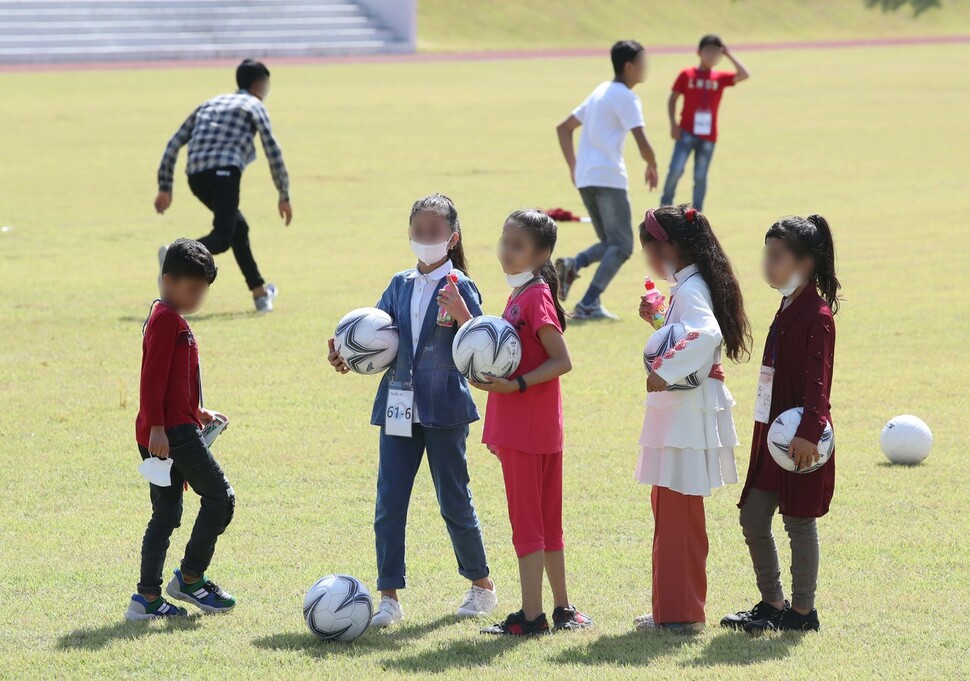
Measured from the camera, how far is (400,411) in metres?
5.35

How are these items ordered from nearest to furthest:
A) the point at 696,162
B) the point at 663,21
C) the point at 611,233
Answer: the point at 611,233
the point at 696,162
the point at 663,21

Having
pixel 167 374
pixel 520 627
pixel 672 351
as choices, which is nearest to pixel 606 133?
pixel 672 351

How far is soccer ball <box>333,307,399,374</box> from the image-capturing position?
17.5 ft

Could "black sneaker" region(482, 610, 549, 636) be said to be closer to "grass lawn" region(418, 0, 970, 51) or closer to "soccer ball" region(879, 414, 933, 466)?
"soccer ball" region(879, 414, 933, 466)

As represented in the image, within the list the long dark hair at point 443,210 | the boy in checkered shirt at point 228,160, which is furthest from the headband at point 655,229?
the boy in checkered shirt at point 228,160

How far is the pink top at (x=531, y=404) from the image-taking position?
5.18m

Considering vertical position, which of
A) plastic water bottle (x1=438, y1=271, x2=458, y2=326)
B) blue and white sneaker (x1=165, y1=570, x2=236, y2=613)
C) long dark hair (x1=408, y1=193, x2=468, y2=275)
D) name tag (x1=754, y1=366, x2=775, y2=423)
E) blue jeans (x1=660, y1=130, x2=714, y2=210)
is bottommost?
blue and white sneaker (x1=165, y1=570, x2=236, y2=613)

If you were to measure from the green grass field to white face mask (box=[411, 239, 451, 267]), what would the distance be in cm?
139

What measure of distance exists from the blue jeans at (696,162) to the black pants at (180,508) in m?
12.3

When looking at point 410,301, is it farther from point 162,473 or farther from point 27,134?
point 27,134

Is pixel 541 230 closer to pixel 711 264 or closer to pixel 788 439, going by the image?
pixel 711 264

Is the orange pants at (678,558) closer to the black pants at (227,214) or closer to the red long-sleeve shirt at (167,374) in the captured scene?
the red long-sleeve shirt at (167,374)

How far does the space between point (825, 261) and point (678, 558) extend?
49.3 inches

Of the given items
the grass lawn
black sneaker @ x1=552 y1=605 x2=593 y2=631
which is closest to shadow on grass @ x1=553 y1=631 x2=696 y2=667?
black sneaker @ x1=552 y1=605 x2=593 y2=631
